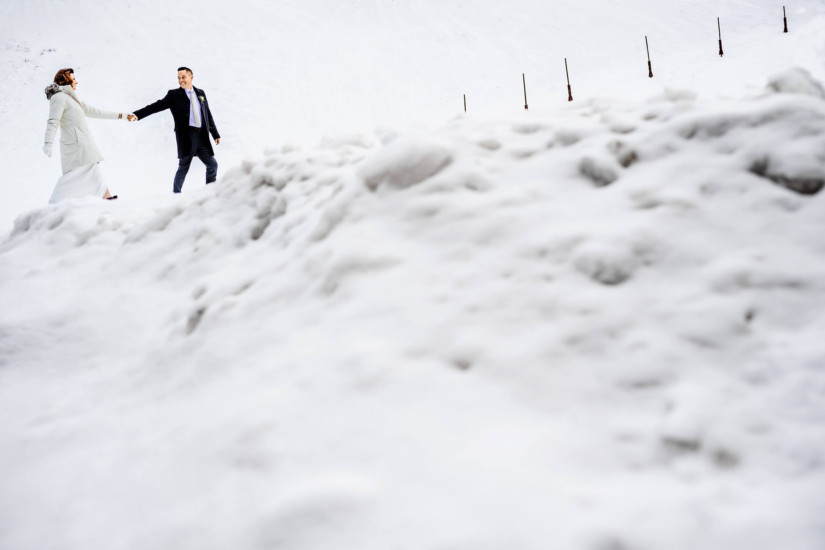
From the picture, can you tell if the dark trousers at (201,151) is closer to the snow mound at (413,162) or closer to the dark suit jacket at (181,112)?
the dark suit jacket at (181,112)

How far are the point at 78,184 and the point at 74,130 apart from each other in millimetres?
550

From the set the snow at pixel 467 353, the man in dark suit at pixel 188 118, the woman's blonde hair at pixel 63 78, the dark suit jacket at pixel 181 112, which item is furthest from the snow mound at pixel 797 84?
the woman's blonde hair at pixel 63 78

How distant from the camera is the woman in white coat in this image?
17.7 ft

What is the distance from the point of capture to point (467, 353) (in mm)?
1427

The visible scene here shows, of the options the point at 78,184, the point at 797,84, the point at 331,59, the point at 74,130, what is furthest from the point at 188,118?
the point at 331,59

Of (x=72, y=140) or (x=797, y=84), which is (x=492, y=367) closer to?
(x=797, y=84)

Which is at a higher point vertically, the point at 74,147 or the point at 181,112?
the point at 181,112

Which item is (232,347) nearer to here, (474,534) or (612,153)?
(474,534)

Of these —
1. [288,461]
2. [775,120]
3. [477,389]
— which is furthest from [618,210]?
[288,461]

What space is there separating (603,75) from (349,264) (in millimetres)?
12844

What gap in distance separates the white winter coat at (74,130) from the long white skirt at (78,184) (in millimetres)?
72

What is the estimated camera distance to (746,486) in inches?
41.8

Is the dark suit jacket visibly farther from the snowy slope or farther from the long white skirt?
the snowy slope

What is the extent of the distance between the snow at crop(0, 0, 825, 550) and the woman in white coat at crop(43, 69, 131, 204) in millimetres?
3279
